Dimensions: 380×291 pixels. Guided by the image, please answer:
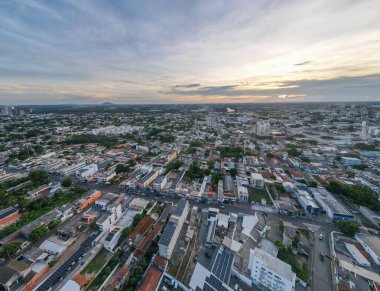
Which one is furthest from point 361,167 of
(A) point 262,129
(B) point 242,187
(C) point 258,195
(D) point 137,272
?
(D) point 137,272

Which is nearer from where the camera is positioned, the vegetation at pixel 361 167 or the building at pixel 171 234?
the building at pixel 171 234

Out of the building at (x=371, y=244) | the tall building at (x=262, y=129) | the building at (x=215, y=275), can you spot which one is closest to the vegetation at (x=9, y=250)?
the building at (x=215, y=275)

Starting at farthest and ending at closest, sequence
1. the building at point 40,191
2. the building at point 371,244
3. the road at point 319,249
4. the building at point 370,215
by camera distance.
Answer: the building at point 40,191 < the building at point 370,215 < the building at point 371,244 < the road at point 319,249

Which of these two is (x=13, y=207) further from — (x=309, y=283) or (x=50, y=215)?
(x=309, y=283)

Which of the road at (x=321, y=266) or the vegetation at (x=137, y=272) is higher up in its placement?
the vegetation at (x=137, y=272)

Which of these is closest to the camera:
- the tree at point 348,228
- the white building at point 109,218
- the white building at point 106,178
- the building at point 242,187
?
the tree at point 348,228

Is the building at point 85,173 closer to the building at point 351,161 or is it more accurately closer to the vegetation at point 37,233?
the vegetation at point 37,233

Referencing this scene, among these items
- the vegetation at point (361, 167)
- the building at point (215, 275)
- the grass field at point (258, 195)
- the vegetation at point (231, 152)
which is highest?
the building at point (215, 275)
